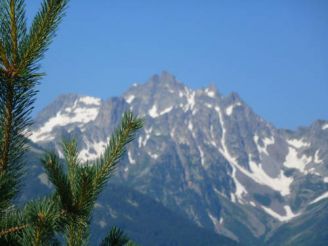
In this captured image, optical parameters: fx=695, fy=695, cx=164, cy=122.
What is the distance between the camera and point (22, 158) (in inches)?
252

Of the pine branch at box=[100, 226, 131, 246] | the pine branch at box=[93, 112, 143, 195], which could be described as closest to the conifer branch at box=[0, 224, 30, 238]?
the pine branch at box=[93, 112, 143, 195]

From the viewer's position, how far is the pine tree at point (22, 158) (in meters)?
5.96

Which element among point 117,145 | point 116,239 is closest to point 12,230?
point 116,239

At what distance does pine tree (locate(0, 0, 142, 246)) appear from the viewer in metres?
5.96

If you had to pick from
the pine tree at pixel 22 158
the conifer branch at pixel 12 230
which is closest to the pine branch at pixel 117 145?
the pine tree at pixel 22 158

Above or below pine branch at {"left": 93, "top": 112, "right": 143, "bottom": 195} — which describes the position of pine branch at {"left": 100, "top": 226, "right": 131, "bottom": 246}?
below

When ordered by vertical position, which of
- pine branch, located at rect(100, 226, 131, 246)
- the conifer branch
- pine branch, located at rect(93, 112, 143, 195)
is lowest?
the conifer branch

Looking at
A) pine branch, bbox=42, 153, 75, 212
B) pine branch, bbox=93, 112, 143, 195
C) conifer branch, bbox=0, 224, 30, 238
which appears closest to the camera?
conifer branch, bbox=0, 224, 30, 238

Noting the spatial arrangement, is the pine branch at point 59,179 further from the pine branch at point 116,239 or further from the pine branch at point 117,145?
the pine branch at point 116,239

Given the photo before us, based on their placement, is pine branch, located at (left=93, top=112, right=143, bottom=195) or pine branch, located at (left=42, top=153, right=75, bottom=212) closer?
pine branch, located at (left=42, top=153, right=75, bottom=212)

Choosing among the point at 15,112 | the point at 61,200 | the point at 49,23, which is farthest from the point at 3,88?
the point at 61,200

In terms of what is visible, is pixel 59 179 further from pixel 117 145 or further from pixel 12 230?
pixel 117 145

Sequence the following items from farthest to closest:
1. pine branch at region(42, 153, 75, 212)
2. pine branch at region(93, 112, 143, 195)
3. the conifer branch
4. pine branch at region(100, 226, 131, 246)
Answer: pine branch at region(100, 226, 131, 246), pine branch at region(93, 112, 143, 195), pine branch at region(42, 153, 75, 212), the conifer branch

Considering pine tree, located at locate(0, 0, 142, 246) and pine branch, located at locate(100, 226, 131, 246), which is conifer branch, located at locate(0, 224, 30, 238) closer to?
pine tree, located at locate(0, 0, 142, 246)
